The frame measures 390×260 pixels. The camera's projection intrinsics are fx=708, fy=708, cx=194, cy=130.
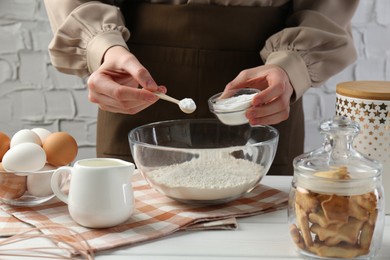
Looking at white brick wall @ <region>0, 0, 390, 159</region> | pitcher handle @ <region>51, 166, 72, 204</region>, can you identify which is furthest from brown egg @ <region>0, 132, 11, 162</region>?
white brick wall @ <region>0, 0, 390, 159</region>

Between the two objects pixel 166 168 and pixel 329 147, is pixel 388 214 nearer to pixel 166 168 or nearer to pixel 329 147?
pixel 329 147

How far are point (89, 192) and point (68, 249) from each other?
4.0 inches

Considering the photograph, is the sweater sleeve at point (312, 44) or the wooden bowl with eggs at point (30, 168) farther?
the sweater sleeve at point (312, 44)

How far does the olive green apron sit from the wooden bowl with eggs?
17.5 inches

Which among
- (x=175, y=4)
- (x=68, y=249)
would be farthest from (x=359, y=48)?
(x=68, y=249)

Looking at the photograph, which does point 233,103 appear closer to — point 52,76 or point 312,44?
point 312,44

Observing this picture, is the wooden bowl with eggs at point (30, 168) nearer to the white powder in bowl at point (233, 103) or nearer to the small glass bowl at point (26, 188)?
the small glass bowl at point (26, 188)

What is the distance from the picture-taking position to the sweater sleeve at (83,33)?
58.3 inches

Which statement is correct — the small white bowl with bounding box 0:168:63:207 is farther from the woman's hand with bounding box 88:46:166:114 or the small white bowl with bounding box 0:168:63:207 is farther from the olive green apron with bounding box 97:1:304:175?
the olive green apron with bounding box 97:1:304:175

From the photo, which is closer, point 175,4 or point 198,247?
point 198,247

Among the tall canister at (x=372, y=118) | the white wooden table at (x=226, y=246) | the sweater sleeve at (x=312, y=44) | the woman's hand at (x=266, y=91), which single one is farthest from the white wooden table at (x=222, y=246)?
the sweater sleeve at (x=312, y=44)

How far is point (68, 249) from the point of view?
933 mm

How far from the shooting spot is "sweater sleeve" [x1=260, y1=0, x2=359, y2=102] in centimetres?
146

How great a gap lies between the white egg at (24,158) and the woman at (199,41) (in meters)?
0.40
